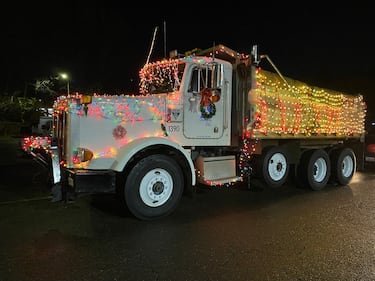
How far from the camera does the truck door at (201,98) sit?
6562 millimetres

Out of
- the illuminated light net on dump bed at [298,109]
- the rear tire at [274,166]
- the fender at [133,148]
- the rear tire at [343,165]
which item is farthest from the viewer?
the rear tire at [343,165]

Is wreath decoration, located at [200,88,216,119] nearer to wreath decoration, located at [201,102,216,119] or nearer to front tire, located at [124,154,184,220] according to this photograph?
wreath decoration, located at [201,102,216,119]

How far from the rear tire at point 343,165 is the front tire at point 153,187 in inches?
207

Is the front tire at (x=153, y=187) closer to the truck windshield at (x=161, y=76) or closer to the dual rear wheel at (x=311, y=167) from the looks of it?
the truck windshield at (x=161, y=76)

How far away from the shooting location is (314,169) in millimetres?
9117

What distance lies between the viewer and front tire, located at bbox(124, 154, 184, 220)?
574 centimetres

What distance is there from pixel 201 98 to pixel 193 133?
2.23 ft

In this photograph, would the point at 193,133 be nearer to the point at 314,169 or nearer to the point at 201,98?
the point at 201,98

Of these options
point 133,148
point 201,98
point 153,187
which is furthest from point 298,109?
point 133,148

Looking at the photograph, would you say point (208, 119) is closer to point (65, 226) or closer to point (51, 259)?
point (65, 226)

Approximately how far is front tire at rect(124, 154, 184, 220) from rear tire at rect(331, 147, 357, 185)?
207 inches

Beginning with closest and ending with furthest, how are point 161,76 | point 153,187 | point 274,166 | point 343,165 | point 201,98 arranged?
point 153,187 → point 201,98 → point 161,76 → point 274,166 → point 343,165

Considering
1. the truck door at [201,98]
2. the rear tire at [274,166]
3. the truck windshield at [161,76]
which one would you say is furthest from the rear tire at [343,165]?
the truck windshield at [161,76]

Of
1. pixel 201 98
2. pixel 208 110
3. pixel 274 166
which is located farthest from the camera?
pixel 274 166
